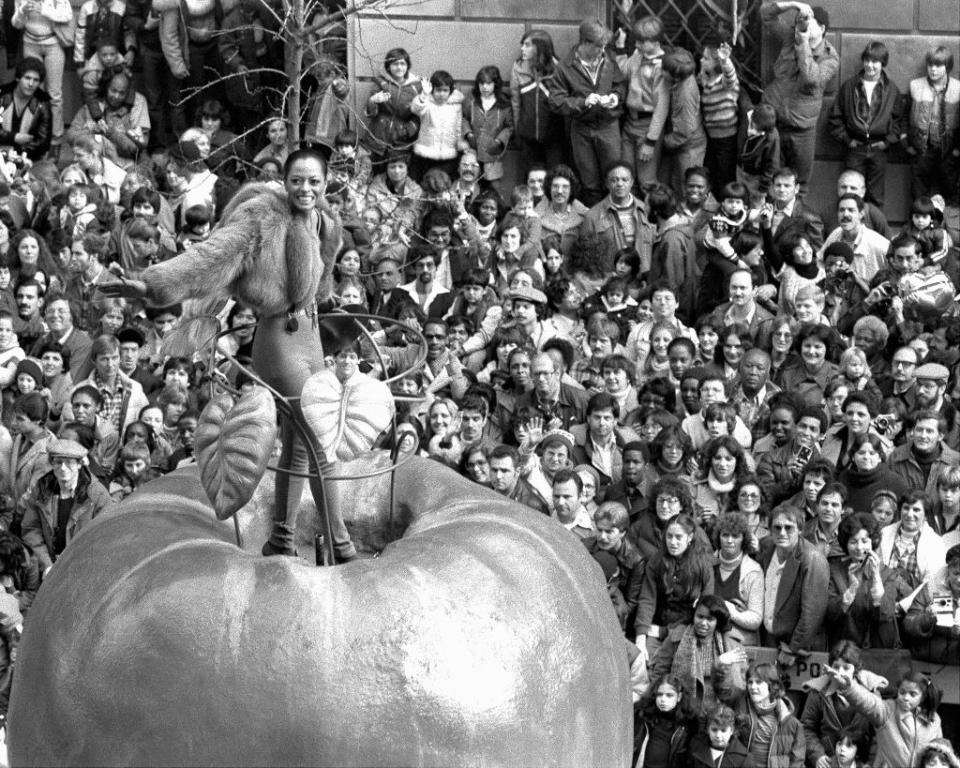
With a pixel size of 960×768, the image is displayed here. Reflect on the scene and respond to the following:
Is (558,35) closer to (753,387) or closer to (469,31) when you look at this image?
(469,31)

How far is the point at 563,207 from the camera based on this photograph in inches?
1040

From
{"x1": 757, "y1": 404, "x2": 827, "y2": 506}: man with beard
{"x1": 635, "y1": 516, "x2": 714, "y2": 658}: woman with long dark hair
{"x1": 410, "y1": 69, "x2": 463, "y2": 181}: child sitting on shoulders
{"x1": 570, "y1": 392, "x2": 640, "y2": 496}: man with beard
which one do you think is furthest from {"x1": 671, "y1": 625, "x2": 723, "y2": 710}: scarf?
{"x1": 410, "y1": 69, "x2": 463, "y2": 181}: child sitting on shoulders

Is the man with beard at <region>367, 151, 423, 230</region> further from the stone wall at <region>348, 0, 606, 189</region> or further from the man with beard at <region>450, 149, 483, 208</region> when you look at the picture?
the stone wall at <region>348, 0, 606, 189</region>

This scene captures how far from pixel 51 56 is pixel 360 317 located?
1391 centimetres

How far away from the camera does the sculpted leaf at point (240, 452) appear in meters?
13.9

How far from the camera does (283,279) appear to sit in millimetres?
15078

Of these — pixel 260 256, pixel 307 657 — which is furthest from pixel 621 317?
pixel 307 657

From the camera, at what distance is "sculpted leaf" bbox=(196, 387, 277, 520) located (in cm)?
1388

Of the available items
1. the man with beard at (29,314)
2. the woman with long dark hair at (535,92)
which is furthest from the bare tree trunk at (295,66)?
the woman with long dark hair at (535,92)

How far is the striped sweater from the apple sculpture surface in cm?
1302

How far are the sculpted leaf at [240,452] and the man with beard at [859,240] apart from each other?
12275 mm

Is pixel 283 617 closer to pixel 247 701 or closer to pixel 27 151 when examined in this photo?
pixel 247 701

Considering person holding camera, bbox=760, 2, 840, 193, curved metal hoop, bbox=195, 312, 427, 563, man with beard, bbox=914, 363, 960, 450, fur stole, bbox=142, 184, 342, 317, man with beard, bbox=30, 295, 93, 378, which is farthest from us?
person holding camera, bbox=760, 2, 840, 193

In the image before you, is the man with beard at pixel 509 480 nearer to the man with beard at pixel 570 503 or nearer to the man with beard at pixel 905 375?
the man with beard at pixel 570 503
